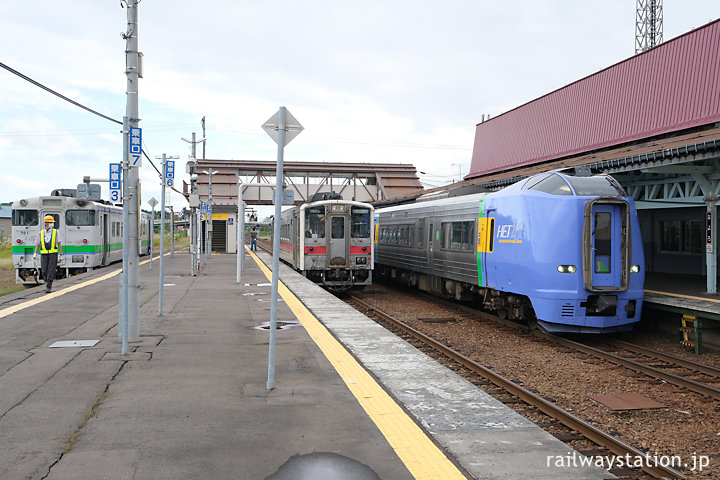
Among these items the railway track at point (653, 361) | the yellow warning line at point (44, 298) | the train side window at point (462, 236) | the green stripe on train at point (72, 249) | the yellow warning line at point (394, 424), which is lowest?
the railway track at point (653, 361)

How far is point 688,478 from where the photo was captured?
4.69 metres

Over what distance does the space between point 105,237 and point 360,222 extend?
1249 centimetres

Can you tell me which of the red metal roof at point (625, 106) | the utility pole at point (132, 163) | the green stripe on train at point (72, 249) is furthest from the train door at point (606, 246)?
the green stripe on train at point (72, 249)

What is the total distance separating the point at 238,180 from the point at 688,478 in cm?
3841

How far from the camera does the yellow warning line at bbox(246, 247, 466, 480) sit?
14.1 feet

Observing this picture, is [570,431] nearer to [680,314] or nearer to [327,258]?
[680,314]

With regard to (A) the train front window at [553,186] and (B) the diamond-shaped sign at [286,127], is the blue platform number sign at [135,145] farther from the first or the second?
(A) the train front window at [553,186]

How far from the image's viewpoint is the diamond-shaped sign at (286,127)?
6301 millimetres

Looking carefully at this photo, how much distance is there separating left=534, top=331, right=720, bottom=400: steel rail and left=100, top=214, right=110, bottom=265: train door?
62.4 ft

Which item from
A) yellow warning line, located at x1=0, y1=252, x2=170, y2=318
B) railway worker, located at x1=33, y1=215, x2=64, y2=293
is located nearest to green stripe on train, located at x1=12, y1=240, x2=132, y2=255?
yellow warning line, located at x1=0, y1=252, x2=170, y2=318

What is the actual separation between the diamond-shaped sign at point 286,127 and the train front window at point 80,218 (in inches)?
730

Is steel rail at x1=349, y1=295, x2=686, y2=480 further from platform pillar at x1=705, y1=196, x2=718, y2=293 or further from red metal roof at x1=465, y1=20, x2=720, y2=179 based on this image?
red metal roof at x1=465, y1=20, x2=720, y2=179

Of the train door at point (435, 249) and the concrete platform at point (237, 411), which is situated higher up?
the train door at point (435, 249)

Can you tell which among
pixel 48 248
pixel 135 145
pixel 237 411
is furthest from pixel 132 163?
pixel 48 248
